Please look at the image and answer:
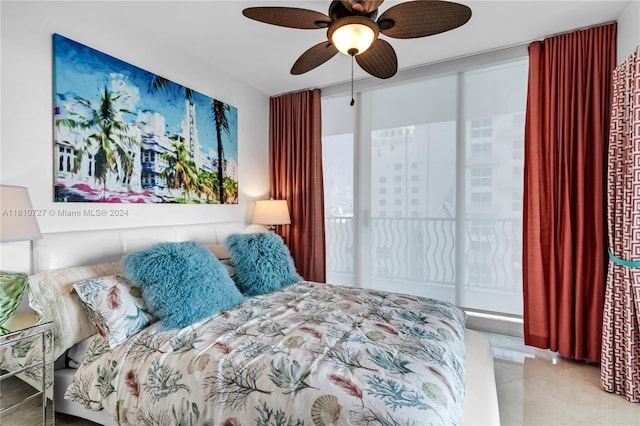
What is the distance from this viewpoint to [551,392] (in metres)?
2.08

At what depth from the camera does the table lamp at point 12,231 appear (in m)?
1.43

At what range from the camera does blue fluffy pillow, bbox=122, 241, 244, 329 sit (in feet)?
5.57

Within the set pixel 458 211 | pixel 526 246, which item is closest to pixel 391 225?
pixel 458 211

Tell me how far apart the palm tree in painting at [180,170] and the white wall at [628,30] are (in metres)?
3.31

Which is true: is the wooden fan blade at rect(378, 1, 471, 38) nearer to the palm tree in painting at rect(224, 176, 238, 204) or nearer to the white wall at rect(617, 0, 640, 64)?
the white wall at rect(617, 0, 640, 64)

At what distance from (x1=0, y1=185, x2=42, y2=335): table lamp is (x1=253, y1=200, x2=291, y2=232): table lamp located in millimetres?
1971

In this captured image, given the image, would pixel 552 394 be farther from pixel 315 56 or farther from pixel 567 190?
pixel 315 56

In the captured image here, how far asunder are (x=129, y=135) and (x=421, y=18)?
2093 millimetres

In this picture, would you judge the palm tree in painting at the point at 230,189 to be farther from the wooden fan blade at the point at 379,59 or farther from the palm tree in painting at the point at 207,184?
the wooden fan blade at the point at 379,59

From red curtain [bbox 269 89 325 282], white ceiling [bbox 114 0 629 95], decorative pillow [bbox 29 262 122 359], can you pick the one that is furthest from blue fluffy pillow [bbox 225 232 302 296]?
white ceiling [bbox 114 0 629 95]

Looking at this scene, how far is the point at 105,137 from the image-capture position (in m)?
2.21

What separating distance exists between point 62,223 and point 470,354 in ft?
8.74

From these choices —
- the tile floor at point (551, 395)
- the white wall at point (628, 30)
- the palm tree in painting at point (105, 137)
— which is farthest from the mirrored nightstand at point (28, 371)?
the white wall at point (628, 30)

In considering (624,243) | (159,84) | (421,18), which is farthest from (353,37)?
(624,243)
